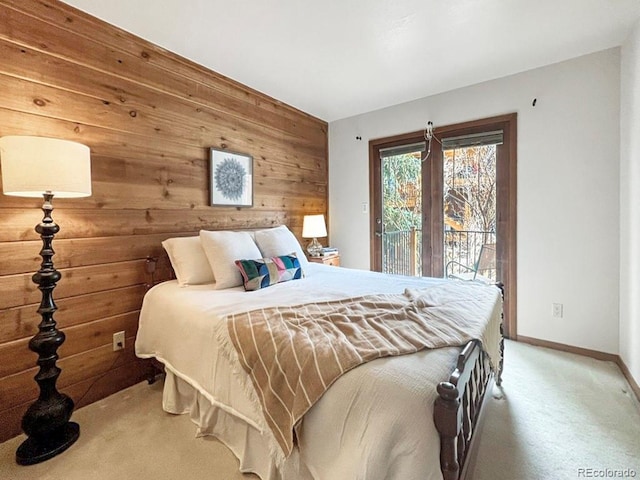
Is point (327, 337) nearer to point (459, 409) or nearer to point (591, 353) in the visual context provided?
point (459, 409)

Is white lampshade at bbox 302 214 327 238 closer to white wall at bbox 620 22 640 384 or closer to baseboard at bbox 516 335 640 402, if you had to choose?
baseboard at bbox 516 335 640 402

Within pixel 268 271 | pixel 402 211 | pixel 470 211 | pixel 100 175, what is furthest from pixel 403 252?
pixel 100 175

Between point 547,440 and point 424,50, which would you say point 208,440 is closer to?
point 547,440

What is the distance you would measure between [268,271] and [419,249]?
202 cm

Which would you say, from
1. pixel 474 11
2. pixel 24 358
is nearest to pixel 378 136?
pixel 474 11

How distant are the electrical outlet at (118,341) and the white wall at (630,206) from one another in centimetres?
352

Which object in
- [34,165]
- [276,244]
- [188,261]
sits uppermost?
[34,165]

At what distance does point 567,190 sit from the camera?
8.68 feet

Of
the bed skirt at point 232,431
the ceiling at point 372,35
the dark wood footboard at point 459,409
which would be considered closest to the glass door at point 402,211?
the ceiling at point 372,35

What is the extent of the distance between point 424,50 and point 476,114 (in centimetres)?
Answer: 101

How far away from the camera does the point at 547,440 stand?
1612 mm

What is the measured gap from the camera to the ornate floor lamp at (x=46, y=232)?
1.42m

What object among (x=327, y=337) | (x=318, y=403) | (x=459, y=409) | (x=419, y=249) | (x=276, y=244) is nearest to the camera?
(x=459, y=409)

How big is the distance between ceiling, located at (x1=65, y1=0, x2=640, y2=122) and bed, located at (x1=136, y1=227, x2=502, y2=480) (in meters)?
1.49
